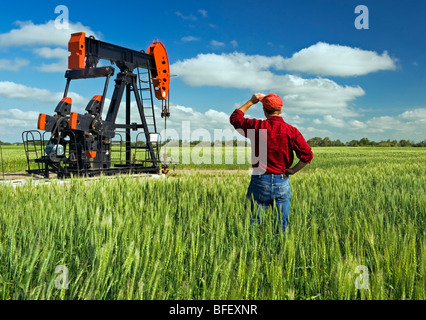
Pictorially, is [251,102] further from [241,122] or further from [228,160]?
[228,160]

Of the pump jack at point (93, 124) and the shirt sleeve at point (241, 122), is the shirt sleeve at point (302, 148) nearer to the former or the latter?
the shirt sleeve at point (241, 122)

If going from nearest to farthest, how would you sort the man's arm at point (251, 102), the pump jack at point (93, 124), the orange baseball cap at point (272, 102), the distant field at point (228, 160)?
the orange baseball cap at point (272, 102), the man's arm at point (251, 102), the pump jack at point (93, 124), the distant field at point (228, 160)

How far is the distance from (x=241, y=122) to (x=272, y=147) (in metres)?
0.43

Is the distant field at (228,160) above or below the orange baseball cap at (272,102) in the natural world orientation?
below

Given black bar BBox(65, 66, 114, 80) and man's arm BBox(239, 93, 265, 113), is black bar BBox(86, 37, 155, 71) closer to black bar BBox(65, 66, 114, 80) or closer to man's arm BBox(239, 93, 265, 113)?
black bar BBox(65, 66, 114, 80)

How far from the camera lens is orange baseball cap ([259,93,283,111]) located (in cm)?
358

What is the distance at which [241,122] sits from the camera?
366 cm

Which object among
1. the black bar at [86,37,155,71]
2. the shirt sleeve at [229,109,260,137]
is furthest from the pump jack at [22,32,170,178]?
the shirt sleeve at [229,109,260,137]

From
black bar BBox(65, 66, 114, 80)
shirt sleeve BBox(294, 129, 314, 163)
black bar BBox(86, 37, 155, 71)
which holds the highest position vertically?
black bar BBox(86, 37, 155, 71)

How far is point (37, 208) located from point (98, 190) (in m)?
1.56

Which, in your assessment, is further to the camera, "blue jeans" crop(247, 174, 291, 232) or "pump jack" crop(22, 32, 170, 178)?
"pump jack" crop(22, 32, 170, 178)

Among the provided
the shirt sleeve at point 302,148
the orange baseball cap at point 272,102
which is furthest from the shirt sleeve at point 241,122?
the shirt sleeve at point 302,148

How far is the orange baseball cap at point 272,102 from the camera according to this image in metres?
3.58

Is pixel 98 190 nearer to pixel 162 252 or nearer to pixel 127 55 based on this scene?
pixel 162 252
